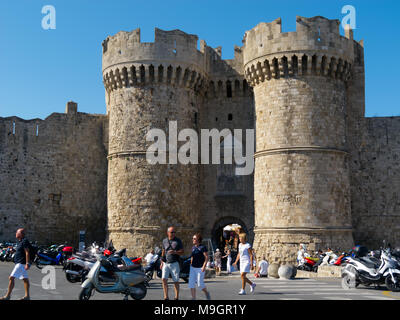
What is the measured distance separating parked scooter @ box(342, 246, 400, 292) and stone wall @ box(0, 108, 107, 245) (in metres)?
14.8

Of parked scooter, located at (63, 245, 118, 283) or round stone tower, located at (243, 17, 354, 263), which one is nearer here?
parked scooter, located at (63, 245, 118, 283)

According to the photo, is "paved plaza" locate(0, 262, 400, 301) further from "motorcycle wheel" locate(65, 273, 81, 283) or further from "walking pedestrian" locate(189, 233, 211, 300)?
"walking pedestrian" locate(189, 233, 211, 300)

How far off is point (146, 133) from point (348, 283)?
11389 millimetres

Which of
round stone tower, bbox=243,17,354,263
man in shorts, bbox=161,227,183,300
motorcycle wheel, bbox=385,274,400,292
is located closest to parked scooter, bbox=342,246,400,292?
motorcycle wheel, bbox=385,274,400,292

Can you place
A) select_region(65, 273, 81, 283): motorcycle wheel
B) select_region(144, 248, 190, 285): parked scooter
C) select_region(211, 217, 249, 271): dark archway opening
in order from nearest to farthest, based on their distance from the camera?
select_region(65, 273, 81, 283): motorcycle wheel, select_region(144, 248, 190, 285): parked scooter, select_region(211, 217, 249, 271): dark archway opening

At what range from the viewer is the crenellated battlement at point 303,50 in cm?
1870

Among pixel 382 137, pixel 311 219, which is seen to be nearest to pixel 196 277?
pixel 311 219

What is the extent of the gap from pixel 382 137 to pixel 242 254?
1339 cm

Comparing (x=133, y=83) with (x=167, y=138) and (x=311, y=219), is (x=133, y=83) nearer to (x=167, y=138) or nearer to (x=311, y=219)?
(x=167, y=138)

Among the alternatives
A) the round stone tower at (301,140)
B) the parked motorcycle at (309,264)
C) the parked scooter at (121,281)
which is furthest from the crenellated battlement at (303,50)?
the parked scooter at (121,281)

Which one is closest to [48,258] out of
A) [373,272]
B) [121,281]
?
[121,281]

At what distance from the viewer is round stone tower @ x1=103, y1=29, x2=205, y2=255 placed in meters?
19.9

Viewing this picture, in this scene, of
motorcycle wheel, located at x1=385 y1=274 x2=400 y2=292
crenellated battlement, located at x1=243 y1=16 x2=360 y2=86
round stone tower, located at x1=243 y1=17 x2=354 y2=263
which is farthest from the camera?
crenellated battlement, located at x1=243 y1=16 x2=360 y2=86

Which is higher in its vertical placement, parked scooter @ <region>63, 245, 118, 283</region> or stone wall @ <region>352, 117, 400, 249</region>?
stone wall @ <region>352, 117, 400, 249</region>
